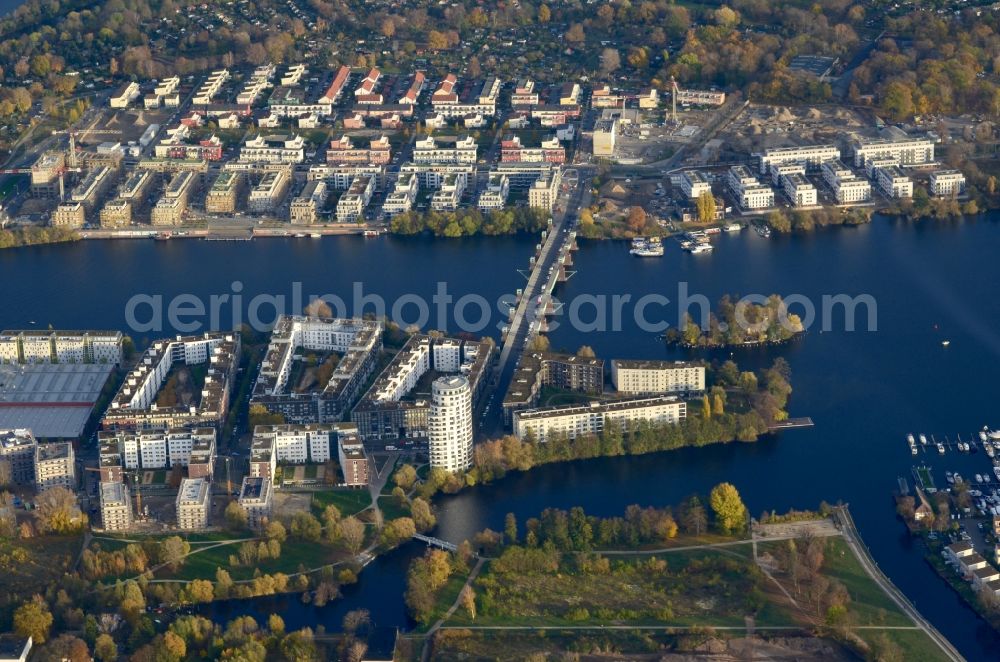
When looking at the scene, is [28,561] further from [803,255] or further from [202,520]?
[803,255]

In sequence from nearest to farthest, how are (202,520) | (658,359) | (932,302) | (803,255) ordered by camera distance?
(202,520)
(658,359)
(932,302)
(803,255)

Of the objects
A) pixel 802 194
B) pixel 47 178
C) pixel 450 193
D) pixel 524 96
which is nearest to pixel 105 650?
pixel 450 193

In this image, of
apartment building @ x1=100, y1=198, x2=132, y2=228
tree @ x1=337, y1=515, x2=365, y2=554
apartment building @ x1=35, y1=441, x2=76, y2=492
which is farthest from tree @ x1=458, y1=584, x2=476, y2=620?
apartment building @ x1=100, y1=198, x2=132, y2=228

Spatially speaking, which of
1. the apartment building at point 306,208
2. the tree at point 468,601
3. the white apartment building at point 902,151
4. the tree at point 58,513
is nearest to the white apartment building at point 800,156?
the white apartment building at point 902,151

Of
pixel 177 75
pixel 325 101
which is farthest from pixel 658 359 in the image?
pixel 177 75

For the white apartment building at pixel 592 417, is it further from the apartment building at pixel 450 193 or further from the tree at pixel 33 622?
the apartment building at pixel 450 193
